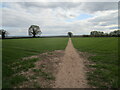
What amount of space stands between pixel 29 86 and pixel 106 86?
3940mm

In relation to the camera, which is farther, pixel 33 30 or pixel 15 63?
pixel 33 30

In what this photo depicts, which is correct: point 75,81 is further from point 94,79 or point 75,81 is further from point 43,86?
point 43,86

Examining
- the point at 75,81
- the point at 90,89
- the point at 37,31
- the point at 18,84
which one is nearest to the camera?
the point at 90,89

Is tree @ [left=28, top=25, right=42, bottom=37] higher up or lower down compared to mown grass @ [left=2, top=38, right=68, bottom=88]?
higher up

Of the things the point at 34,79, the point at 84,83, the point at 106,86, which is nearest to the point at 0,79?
the point at 34,79

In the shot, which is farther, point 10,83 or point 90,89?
point 10,83

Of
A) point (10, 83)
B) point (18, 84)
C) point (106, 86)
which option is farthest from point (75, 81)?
point (10, 83)

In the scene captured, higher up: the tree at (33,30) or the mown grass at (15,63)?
the tree at (33,30)

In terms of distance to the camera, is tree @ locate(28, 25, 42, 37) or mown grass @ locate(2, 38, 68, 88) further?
tree @ locate(28, 25, 42, 37)

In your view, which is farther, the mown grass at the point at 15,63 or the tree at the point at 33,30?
the tree at the point at 33,30

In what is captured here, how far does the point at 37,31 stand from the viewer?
95.8 m

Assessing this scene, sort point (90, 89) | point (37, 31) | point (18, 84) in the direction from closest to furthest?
point (90, 89), point (18, 84), point (37, 31)

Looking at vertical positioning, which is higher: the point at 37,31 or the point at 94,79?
the point at 37,31

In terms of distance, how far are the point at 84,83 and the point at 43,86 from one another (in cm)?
222
